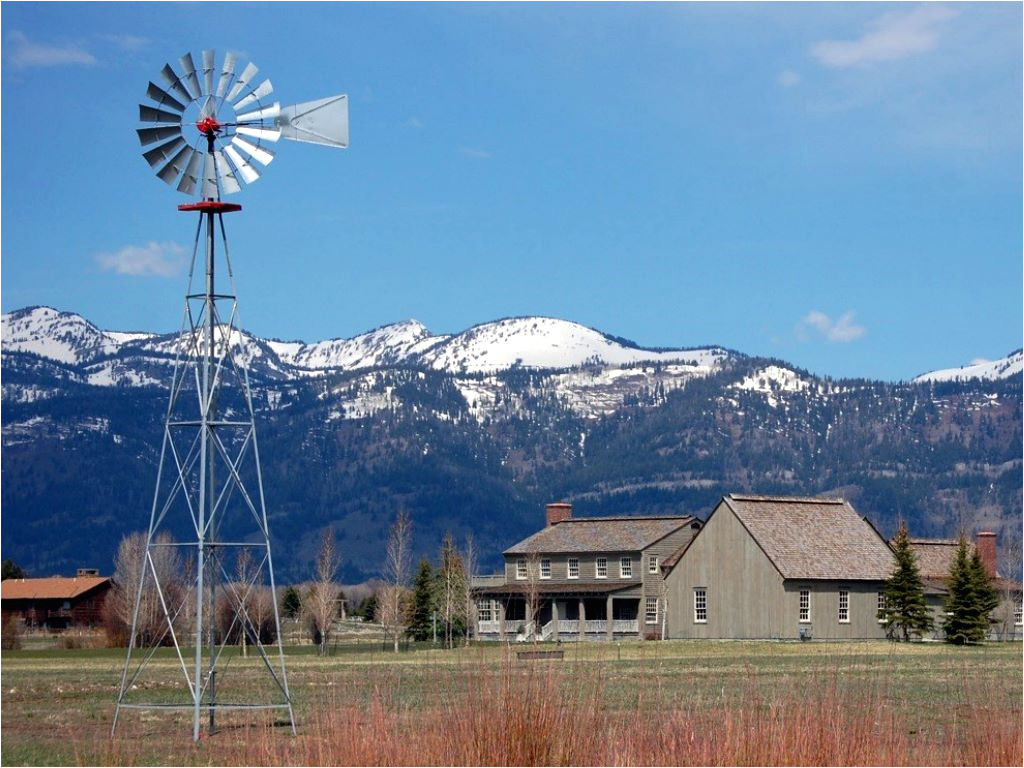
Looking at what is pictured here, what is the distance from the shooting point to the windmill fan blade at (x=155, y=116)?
24109mm

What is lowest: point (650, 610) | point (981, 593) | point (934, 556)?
point (650, 610)

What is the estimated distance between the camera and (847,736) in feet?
43.4

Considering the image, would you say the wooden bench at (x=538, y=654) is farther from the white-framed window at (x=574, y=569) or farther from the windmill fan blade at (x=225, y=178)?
the white-framed window at (x=574, y=569)

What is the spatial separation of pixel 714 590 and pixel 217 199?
46286 millimetres

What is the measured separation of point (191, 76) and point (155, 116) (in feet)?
2.73

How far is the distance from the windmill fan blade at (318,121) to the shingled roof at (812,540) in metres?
43.6

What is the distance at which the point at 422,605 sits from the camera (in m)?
73.6

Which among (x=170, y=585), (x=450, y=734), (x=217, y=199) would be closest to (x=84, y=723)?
(x=217, y=199)

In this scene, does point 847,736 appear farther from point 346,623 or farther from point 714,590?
point 346,623

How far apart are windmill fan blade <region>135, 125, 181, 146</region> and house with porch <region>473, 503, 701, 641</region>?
4897 cm

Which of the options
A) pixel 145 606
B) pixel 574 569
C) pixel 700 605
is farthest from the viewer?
pixel 574 569

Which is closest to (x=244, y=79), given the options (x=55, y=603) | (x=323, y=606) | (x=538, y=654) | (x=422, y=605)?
(x=538, y=654)

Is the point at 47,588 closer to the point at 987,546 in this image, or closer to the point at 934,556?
the point at 934,556

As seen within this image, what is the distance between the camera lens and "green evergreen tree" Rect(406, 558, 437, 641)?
241ft
